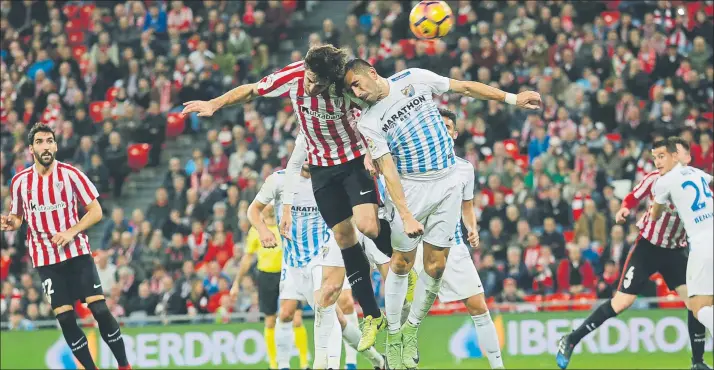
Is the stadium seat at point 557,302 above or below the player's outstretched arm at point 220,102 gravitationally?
below

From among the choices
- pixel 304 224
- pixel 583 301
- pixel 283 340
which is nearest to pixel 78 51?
pixel 583 301

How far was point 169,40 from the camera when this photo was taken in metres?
26.7

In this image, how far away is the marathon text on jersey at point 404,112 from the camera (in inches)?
420

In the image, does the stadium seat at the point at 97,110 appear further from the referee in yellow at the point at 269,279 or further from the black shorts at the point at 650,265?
the black shorts at the point at 650,265

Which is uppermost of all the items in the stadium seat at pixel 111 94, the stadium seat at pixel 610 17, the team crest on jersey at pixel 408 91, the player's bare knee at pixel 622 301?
the stadium seat at pixel 610 17

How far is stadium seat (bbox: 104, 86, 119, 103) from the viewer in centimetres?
2533

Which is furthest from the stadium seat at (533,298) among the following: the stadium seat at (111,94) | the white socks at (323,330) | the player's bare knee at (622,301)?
the stadium seat at (111,94)

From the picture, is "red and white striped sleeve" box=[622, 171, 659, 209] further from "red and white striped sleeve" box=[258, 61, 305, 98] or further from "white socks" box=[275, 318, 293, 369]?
"red and white striped sleeve" box=[258, 61, 305, 98]

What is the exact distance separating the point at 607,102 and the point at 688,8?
3.10m

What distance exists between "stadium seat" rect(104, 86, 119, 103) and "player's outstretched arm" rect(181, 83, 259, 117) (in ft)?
50.1

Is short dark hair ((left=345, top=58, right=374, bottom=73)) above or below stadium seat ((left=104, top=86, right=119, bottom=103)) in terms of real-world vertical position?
below

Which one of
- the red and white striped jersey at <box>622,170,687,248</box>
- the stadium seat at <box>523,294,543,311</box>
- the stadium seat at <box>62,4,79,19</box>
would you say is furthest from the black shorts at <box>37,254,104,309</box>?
the stadium seat at <box>62,4,79,19</box>

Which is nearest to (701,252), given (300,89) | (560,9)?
(300,89)

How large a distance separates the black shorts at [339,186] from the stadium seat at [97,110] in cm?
1517
